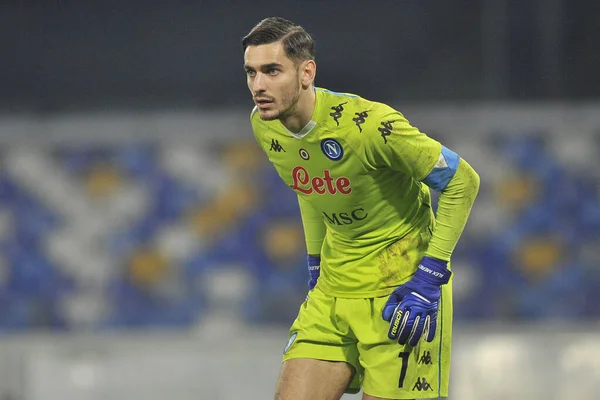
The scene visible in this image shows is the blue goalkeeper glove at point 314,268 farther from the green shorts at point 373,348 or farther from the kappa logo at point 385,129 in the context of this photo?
the kappa logo at point 385,129

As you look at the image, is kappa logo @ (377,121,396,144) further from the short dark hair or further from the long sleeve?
the long sleeve

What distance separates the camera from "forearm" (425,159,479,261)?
371 centimetres

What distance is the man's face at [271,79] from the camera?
362 centimetres

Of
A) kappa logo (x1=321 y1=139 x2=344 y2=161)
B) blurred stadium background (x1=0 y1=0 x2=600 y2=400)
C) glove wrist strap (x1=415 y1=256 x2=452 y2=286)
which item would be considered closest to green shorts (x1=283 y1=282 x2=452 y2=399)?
glove wrist strap (x1=415 y1=256 x2=452 y2=286)

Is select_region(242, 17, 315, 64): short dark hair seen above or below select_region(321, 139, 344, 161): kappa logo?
above

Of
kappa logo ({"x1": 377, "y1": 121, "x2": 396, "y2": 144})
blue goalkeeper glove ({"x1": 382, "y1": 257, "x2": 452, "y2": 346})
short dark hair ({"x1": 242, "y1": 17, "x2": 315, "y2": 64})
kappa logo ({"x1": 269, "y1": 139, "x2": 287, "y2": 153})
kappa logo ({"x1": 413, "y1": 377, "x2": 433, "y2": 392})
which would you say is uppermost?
short dark hair ({"x1": 242, "y1": 17, "x2": 315, "y2": 64})

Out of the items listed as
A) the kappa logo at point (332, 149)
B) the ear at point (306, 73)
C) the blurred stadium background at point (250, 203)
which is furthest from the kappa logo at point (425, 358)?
the blurred stadium background at point (250, 203)

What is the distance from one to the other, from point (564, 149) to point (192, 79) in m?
2.02

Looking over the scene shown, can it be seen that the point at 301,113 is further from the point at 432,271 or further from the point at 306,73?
the point at 432,271

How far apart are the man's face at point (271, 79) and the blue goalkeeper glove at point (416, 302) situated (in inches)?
25.2

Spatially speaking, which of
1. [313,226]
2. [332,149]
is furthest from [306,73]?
[313,226]

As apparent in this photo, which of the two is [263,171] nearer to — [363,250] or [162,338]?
[162,338]

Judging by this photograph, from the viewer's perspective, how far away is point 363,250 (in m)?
3.89

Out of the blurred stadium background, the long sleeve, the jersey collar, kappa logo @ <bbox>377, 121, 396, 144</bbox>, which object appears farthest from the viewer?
the blurred stadium background
